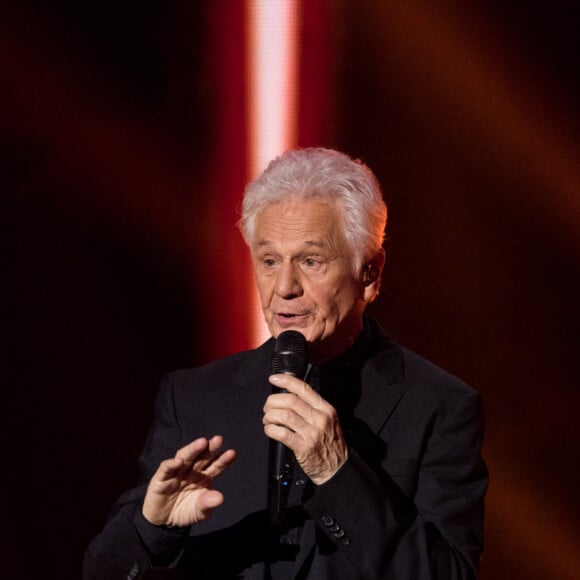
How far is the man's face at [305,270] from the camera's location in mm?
2051

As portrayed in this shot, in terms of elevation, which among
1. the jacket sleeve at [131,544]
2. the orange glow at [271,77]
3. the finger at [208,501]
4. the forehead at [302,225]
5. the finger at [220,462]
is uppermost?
the orange glow at [271,77]

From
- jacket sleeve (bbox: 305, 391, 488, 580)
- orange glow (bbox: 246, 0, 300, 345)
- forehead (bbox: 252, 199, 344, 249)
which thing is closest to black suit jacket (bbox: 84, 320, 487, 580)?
jacket sleeve (bbox: 305, 391, 488, 580)

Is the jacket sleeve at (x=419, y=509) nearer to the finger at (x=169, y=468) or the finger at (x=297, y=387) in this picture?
the finger at (x=297, y=387)

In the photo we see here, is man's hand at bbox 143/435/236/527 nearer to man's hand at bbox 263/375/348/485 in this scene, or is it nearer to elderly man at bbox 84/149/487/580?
elderly man at bbox 84/149/487/580

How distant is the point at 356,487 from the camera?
179 centimetres

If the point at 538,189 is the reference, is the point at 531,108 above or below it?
above

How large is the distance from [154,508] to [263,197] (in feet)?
2.44

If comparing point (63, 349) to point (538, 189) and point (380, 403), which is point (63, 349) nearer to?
point (380, 403)

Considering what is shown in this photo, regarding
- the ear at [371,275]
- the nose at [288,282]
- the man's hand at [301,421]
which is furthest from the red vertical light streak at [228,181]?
the man's hand at [301,421]

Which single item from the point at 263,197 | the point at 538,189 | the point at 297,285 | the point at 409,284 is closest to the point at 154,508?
the point at 297,285

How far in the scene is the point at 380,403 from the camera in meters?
2.13

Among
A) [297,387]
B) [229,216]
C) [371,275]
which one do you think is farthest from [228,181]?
[297,387]

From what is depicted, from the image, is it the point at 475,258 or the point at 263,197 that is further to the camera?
the point at 475,258

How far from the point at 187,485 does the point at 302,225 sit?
2.04 feet
